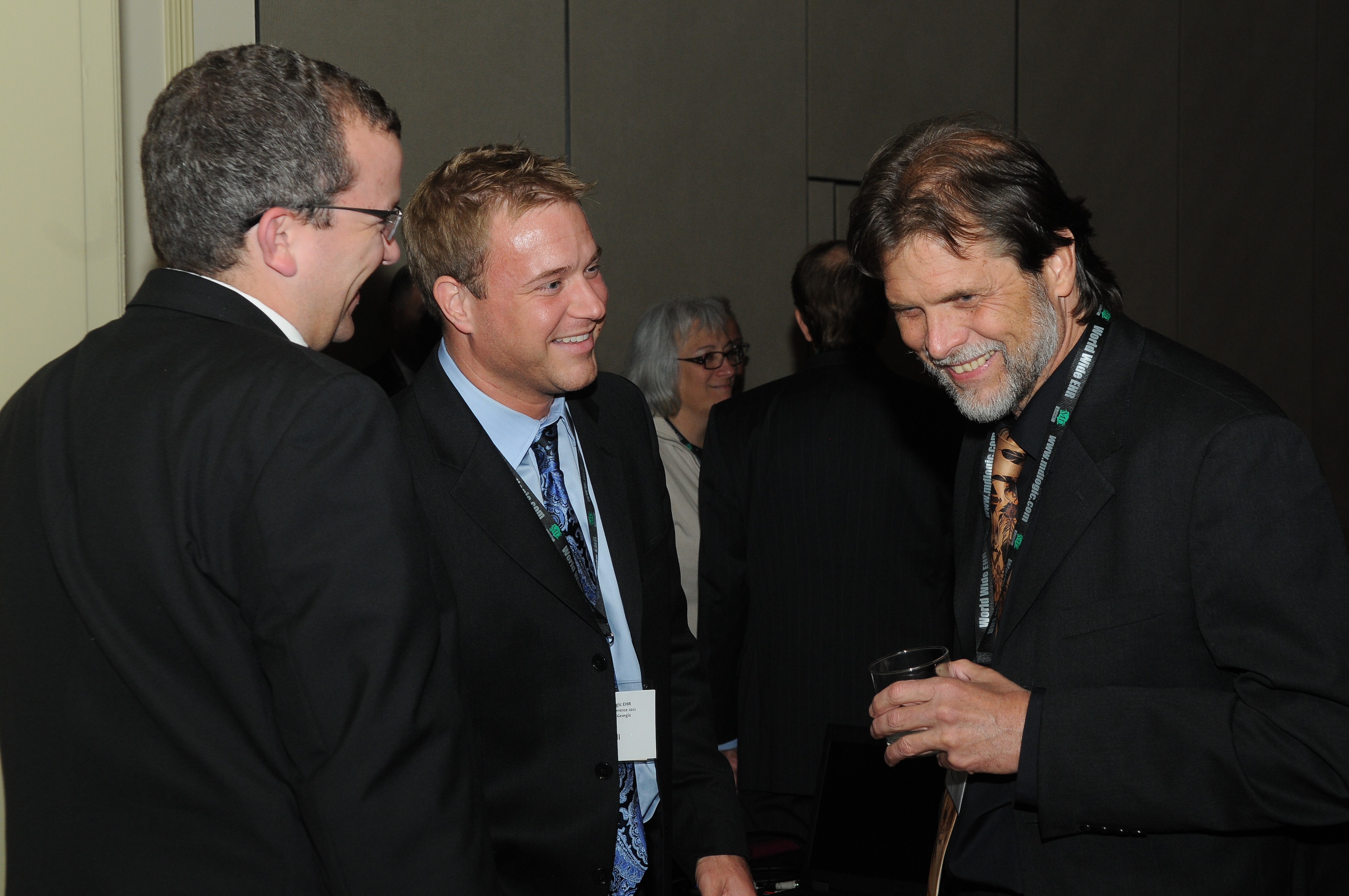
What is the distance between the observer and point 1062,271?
1709 millimetres

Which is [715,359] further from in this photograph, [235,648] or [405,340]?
[235,648]

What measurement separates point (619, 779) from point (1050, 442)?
91cm

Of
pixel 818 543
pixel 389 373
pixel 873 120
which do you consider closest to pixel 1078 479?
pixel 818 543

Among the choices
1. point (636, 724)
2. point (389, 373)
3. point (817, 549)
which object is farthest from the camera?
point (389, 373)

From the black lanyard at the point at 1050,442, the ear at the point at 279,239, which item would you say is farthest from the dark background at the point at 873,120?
the ear at the point at 279,239

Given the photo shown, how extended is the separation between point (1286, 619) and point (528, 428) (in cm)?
124

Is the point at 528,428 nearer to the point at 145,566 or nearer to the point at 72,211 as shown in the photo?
the point at 145,566

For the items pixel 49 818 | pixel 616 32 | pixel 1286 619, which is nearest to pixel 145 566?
pixel 49 818

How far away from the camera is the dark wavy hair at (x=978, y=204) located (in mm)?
1662

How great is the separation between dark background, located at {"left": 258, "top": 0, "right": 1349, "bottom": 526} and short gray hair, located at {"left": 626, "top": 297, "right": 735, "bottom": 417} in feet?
1.54

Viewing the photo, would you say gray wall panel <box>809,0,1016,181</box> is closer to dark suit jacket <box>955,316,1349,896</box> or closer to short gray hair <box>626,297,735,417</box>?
short gray hair <box>626,297,735,417</box>

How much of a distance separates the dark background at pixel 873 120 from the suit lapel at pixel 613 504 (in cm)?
103

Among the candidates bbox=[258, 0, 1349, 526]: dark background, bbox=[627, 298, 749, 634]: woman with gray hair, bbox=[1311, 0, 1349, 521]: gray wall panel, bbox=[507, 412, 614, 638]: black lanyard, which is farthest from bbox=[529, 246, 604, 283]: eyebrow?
bbox=[1311, 0, 1349, 521]: gray wall panel

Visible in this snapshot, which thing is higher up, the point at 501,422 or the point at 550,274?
the point at 550,274
